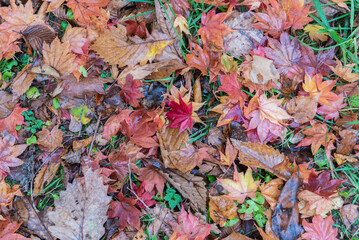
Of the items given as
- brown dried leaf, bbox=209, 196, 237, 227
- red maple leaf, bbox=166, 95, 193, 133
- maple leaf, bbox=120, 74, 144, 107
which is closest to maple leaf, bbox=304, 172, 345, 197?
brown dried leaf, bbox=209, 196, 237, 227

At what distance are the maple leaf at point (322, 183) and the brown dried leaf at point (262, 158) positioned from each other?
0.46ft

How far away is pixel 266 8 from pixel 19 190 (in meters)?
2.13

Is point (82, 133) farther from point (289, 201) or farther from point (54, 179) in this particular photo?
point (289, 201)

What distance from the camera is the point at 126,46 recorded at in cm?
193

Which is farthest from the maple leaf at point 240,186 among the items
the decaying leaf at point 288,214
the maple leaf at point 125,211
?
the maple leaf at point 125,211

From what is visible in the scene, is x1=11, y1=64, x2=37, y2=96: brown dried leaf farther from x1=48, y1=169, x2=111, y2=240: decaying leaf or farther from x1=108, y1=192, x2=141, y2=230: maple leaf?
x1=108, y1=192, x2=141, y2=230: maple leaf

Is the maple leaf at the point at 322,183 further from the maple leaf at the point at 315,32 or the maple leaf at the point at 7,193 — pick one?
the maple leaf at the point at 7,193

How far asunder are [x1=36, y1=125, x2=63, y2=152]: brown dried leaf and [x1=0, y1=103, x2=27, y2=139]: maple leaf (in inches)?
6.8

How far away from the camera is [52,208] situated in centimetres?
193

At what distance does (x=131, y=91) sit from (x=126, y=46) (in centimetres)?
31

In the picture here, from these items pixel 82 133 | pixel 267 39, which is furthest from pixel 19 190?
pixel 267 39

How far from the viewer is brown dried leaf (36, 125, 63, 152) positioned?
1991mm

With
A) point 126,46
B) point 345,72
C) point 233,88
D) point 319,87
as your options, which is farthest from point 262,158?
point 126,46

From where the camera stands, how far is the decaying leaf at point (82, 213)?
1.81m
